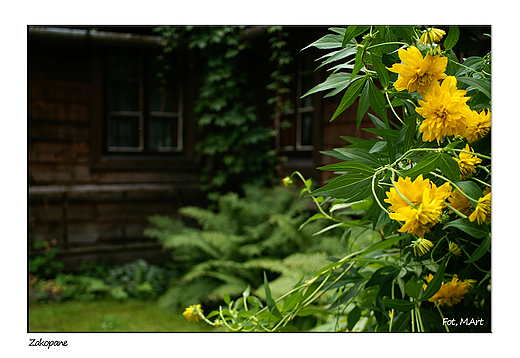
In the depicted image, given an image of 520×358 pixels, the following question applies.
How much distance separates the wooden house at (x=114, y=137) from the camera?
3.47 metres

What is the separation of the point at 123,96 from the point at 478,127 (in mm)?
3776

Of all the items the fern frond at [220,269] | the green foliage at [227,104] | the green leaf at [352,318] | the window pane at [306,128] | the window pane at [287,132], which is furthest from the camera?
the green foliage at [227,104]

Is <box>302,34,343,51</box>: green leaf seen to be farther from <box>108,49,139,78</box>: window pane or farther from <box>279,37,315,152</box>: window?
<box>108,49,139,78</box>: window pane

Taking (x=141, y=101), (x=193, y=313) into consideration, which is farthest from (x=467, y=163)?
(x=141, y=101)

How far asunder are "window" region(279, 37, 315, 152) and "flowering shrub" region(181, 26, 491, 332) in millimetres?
2737

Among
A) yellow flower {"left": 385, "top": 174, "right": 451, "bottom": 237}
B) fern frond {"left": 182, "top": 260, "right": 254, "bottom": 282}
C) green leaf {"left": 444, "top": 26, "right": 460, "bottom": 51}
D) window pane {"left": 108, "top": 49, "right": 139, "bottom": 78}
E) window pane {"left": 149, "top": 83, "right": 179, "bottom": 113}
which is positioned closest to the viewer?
yellow flower {"left": 385, "top": 174, "right": 451, "bottom": 237}

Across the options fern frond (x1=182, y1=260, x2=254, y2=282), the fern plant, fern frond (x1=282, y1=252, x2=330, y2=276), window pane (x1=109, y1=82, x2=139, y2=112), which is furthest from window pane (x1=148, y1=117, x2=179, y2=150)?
fern frond (x1=282, y1=252, x2=330, y2=276)

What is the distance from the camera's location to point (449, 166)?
46cm

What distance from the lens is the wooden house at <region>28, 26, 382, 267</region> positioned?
3.47 meters

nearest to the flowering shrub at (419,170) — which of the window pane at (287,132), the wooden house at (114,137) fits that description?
the wooden house at (114,137)

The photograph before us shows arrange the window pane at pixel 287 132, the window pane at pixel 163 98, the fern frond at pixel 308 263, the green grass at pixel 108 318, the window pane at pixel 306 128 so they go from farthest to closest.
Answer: the window pane at pixel 163 98 < the window pane at pixel 287 132 < the window pane at pixel 306 128 < the green grass at pixel 108 318 < the fern frond at pixel 308 263

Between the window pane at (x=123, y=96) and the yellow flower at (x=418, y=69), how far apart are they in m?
3.73

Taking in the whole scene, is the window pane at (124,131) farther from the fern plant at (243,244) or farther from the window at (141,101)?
the fern plant at (243,244)
